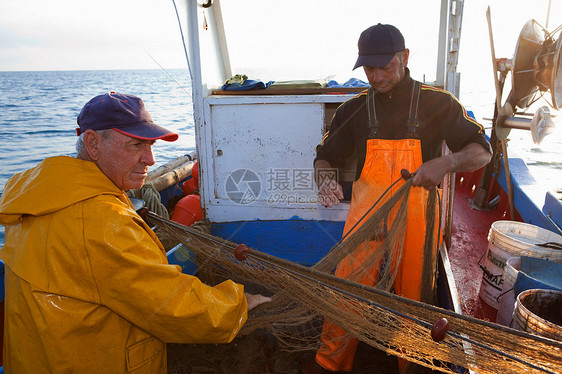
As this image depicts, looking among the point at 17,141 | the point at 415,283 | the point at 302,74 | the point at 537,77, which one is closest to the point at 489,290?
the point at 415,283

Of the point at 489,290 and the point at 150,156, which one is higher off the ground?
the point at 150,156

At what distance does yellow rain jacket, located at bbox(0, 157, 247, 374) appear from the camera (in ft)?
5.20

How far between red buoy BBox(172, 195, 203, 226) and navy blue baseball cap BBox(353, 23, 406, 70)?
3278 millimetres

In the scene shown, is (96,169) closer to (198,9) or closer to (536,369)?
(536,369)

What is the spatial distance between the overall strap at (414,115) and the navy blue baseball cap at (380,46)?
31 cm

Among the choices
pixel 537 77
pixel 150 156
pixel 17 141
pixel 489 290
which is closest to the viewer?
pixel 150 156

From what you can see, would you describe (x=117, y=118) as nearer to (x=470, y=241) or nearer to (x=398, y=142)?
(x=398, y=142)

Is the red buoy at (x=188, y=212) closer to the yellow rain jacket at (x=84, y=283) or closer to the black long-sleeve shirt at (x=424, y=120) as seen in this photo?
the black long-sleeve shirt at (x=424, y=120)

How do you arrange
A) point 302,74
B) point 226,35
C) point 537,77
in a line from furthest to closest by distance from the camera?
point 302,74, point 226,35, point 537,77

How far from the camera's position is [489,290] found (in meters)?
3.00

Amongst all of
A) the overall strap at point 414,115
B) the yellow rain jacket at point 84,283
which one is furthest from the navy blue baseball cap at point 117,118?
the overall strap at point 414,115

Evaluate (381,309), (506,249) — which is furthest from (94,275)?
(506,249)

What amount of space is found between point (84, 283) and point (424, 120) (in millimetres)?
2401

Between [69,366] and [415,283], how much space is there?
2.20 meters
